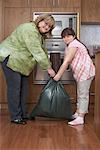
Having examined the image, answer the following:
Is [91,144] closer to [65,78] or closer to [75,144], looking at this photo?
[75,144]

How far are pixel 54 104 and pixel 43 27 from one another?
2.95 feet

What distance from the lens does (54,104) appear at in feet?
13.0

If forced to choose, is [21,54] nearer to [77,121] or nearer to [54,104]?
[54,104]

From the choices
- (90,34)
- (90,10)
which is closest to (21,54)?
(90,10)

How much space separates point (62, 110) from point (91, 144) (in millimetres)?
1082

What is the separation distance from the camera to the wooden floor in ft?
9.26

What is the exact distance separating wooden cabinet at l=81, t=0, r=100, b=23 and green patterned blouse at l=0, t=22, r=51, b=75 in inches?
52.0

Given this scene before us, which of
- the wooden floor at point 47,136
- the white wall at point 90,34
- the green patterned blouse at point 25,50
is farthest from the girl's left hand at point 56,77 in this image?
the white wall at point 90,34

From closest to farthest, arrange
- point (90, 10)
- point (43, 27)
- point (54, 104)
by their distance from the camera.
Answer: point (43, 27) → point (54, 104) → point (90, 10)

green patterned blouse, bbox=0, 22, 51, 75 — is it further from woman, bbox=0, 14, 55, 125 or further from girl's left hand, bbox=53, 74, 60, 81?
girl's left hand, bbox=53, 74, 60, 81

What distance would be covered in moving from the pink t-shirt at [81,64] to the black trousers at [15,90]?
643 mm

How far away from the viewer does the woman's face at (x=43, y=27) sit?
383 centimetres

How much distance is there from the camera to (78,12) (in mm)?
4625

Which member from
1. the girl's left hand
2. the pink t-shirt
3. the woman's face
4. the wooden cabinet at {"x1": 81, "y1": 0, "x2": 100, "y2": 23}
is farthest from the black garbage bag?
the wooden cabinet at {"x1": 81, "y1": 0, "x2": 100, "y2": 23}
